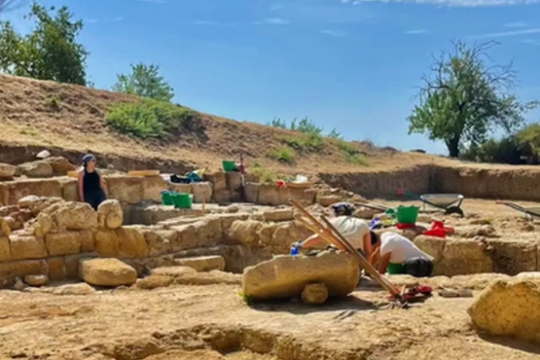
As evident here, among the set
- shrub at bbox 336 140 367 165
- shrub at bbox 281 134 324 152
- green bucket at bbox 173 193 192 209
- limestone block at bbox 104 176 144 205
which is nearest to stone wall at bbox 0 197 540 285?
green bucket at bbox 173 193 192 209

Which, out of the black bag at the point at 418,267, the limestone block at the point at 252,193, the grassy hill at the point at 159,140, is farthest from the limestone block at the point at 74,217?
the limestone block at the point at 252,193

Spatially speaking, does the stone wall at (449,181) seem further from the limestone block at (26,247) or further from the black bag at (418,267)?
the limestone block at (26,247)

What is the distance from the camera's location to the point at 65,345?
4.75 m

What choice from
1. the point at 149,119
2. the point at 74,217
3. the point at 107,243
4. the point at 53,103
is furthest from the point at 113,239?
the point at 149,119

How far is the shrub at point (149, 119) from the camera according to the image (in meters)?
20.6

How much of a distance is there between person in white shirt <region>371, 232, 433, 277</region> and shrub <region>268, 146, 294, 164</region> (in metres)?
14.4

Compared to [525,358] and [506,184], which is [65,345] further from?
[506,184]

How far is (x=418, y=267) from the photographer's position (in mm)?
7762

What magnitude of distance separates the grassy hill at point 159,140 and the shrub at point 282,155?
0.01 meters

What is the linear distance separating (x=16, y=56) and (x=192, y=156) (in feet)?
40.5

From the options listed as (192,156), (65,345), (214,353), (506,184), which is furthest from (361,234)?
(506,184)

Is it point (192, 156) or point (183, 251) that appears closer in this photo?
point (183, 251)

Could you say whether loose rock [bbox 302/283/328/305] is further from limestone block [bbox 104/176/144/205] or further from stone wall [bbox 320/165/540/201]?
stone wall [bbox 320/165/540/201]

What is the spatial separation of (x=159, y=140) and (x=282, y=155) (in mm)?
4310
